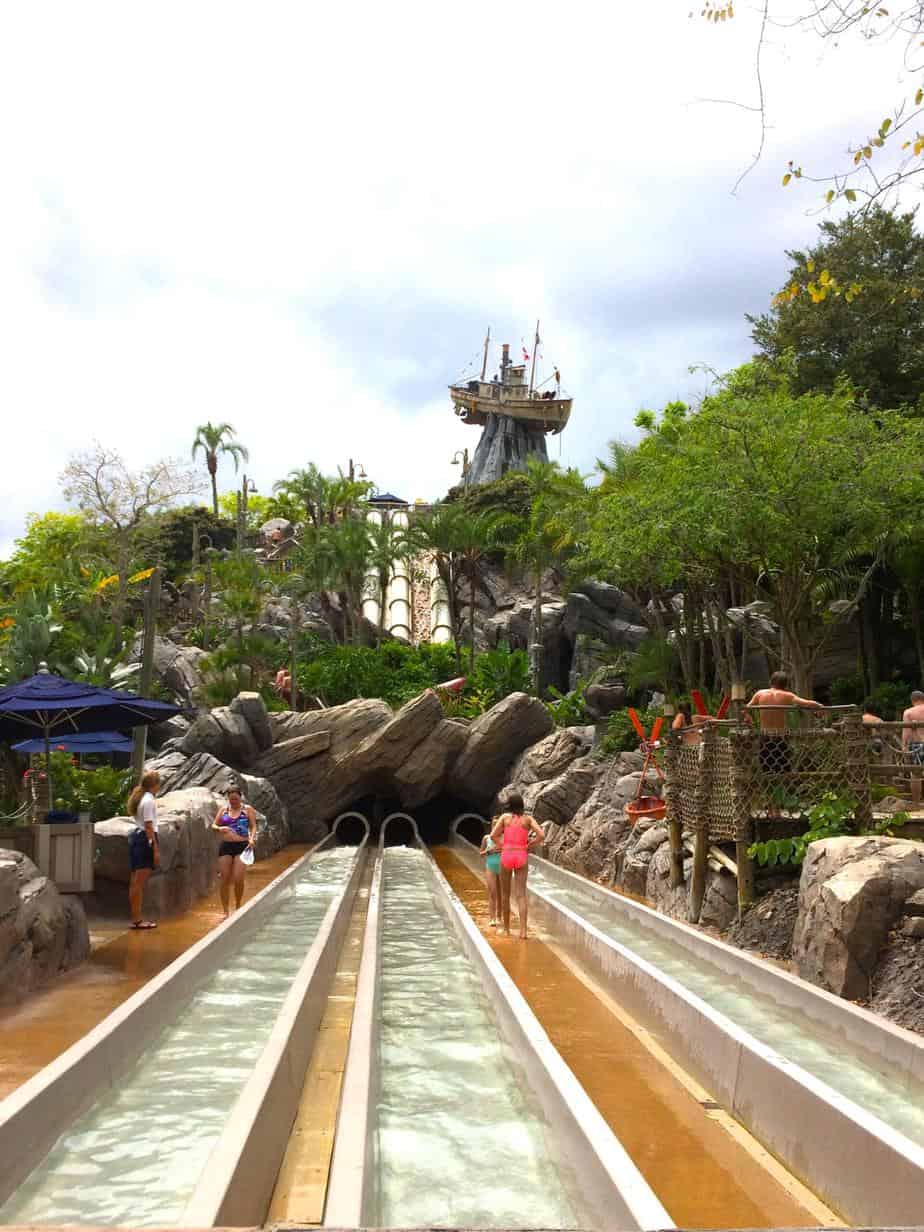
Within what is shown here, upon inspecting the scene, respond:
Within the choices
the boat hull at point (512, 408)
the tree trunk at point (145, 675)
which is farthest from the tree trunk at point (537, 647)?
the boat hull at point (512, 408)

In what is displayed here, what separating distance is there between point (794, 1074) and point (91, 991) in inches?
213

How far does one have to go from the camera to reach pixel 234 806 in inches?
468

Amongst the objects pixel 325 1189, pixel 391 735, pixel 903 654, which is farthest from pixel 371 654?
pixel 325 1189

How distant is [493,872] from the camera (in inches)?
485

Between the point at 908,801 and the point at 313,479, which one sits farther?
the point at 313,479

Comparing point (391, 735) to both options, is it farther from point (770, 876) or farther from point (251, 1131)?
point (251, 1131)

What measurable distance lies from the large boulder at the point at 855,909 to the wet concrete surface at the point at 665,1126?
1.57 metres

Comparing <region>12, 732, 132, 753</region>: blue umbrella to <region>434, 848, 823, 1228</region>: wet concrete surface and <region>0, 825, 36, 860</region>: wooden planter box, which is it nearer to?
<region>0, 825, 36, 860</region>: wooden planter box

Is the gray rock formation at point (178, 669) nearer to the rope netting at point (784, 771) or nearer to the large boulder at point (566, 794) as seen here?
the large boulder at point (566, 794)

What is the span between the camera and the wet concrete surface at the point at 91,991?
22.8ft

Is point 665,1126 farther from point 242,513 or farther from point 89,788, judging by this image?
point 242,513

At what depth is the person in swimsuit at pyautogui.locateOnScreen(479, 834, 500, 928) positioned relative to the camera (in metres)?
11.7

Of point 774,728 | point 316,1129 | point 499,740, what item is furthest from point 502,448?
point 316,1129

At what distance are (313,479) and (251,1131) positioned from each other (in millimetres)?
44500
